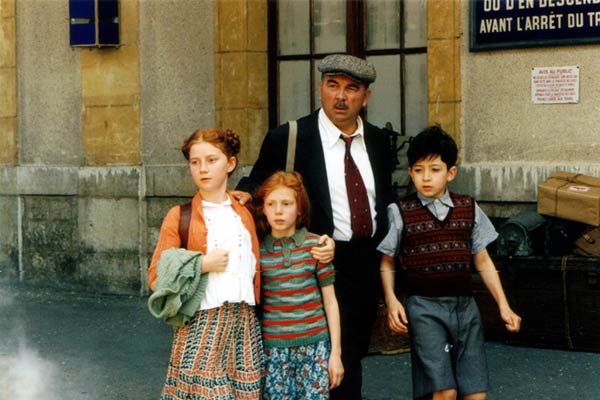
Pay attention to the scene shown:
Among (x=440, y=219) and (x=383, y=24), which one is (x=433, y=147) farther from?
(x=383, y=24)

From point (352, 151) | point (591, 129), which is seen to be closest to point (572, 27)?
point (591, 129)

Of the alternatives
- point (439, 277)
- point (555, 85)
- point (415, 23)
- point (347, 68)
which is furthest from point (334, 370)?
point (415, 23)

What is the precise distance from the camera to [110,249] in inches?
369

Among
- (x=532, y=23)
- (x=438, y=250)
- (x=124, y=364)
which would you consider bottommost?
(x=124, y=364)

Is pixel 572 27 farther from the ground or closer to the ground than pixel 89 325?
farther from the ground

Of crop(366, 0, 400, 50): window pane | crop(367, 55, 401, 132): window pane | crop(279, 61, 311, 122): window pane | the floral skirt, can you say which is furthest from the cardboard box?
the floral skirt

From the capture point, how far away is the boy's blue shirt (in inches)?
171

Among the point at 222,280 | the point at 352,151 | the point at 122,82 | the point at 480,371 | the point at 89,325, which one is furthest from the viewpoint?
the point at 122,82

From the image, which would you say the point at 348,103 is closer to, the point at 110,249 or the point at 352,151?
the point at 352,151

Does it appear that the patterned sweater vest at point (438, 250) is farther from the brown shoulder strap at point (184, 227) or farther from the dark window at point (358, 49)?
the dark window at point (358, 49)

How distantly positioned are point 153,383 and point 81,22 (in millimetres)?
4418

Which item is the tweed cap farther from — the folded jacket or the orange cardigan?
the folded jacket

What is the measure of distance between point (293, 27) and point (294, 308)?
16.8 ft

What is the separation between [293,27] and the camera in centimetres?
881
